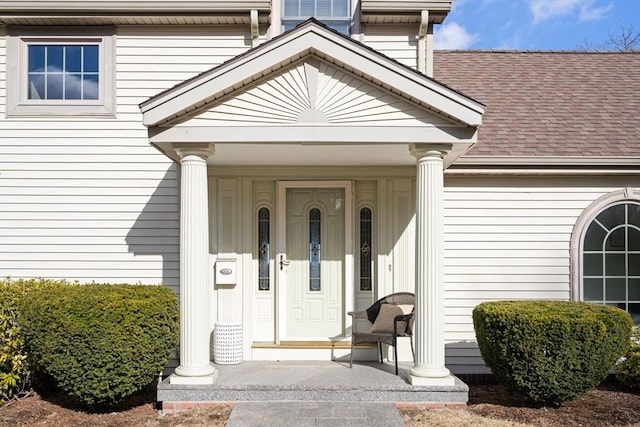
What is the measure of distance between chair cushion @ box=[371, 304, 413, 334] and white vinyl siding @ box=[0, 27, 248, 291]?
2828 mm

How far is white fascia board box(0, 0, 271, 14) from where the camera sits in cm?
772

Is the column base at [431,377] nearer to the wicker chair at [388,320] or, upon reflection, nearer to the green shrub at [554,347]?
the wicker chair at [388,320]

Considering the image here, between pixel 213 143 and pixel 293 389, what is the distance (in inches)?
109

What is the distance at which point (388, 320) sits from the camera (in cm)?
703

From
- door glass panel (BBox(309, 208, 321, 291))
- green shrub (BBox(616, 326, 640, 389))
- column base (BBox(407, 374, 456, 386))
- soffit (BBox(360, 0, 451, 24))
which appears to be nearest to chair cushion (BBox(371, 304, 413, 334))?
column base (BBox(407, 374, 456, 386))

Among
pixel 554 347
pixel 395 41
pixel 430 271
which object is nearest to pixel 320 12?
pixel 395 41

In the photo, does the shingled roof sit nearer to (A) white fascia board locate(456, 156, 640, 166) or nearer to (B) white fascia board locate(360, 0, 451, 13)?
(A) white fascia board locate(456, 156, 640, 166)

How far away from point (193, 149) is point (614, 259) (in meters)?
5.82

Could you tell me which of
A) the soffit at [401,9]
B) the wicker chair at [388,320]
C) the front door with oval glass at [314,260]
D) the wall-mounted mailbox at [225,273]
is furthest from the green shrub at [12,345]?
the soffit at [401,9]

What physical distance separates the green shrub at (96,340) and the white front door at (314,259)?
84.1 inches

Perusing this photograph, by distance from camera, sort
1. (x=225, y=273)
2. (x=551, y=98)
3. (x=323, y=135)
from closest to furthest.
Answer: (x=323, y=135) → (x=225, y=273) → (x=551, y=98)

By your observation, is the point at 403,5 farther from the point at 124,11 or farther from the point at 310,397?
the point at 310,397

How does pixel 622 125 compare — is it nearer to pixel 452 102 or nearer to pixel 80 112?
pixel 452 102

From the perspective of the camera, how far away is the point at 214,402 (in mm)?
6031
